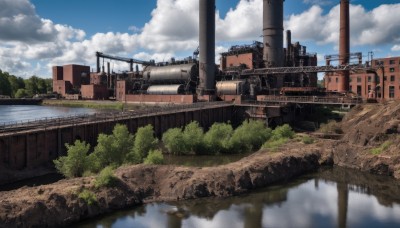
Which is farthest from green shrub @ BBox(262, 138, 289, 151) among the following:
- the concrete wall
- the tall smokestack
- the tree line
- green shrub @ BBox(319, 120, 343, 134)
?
the tree line

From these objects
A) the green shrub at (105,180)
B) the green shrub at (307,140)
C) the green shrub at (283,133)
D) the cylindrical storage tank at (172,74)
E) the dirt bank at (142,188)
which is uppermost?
the cylindrical storage tank at (172,74)

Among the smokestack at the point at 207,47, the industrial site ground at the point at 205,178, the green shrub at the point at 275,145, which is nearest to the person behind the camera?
the industrial site ground at the point at 205,178

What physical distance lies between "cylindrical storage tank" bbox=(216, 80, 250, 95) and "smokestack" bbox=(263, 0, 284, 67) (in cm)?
1003

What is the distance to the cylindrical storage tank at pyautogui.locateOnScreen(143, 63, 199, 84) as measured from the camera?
271ft

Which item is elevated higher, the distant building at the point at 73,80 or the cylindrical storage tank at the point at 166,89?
the distant building at the point at 73,80

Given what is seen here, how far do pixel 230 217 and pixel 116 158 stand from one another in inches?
465

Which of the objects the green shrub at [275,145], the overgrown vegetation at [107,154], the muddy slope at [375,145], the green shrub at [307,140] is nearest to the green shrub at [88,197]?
the overgrown vegetation at [107,154]

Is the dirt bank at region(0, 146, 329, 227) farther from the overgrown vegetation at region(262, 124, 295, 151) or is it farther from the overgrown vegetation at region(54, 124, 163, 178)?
the overgrown vegetation at region(262, 124, 295, 151)

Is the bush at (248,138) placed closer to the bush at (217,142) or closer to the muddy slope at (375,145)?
the bush at (217,142)

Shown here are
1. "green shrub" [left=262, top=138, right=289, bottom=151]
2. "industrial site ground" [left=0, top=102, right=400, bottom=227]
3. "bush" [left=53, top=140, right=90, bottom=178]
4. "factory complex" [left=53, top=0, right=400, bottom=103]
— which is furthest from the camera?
"factory complex" [left=53, top=0, right=400, bottom=103]

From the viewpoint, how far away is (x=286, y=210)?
23359mm

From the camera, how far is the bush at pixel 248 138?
40.0 meters

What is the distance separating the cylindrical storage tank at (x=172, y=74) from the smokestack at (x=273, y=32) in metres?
17.1

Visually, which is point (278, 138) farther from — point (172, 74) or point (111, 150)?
point (172, 74)
